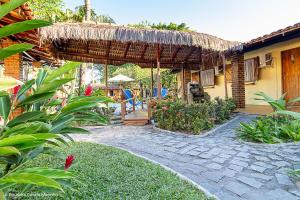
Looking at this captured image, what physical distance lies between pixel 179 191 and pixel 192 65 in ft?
36.0

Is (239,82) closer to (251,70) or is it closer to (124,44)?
(251,70)

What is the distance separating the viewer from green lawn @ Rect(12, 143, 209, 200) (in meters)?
2.62

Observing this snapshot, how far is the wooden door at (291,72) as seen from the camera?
26.7 ft

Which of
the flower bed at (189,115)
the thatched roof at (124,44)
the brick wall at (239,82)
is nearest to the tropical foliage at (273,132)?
the flower bed at (189,115)

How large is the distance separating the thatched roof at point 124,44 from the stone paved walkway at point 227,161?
3038 mm

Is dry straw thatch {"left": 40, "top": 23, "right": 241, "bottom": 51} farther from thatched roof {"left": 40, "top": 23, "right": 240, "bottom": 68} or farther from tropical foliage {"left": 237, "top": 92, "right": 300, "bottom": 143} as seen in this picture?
→ tropical foliage {"left": 237, "top": 92, "right": 300, "bottom": 143}

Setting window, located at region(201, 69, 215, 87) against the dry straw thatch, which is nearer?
the dry straw thatch

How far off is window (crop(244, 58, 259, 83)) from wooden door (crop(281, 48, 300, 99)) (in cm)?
116

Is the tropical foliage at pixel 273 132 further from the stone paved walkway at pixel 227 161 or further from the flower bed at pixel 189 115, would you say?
the flower bed at pixel 189 115

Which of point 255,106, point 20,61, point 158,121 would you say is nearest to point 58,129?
point 158,121

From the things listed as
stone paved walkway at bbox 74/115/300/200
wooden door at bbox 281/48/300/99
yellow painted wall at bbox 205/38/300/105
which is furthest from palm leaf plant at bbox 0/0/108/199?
wooden door at bbox 281/48/300/99

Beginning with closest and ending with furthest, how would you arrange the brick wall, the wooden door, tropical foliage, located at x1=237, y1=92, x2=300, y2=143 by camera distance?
tropical foliage, located at x1=237, y1=92, x2=300, y2=143
the wooden door
the brick wall

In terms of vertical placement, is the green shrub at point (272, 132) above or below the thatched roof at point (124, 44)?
below

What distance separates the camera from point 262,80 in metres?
9.55
